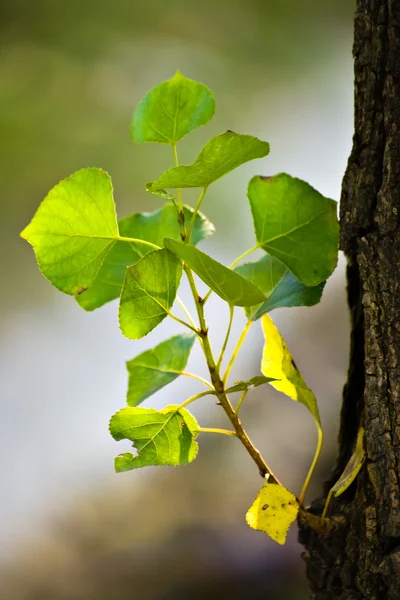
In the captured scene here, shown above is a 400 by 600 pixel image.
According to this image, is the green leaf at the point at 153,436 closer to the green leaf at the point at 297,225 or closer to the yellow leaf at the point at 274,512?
the yellow leaf at the point at 274,512

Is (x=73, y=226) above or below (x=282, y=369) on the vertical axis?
above

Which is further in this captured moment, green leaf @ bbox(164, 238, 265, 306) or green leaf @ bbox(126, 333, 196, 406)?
green leaf @ bbox(126, 333, 196, 406)

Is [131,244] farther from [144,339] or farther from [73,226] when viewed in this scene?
[144,339]

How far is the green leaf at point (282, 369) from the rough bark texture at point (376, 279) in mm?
67

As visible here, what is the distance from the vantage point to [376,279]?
60cm

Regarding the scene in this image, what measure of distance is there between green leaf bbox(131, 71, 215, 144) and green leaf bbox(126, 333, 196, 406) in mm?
246

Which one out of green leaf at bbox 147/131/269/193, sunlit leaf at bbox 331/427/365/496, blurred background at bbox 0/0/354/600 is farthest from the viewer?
blurred background at bbox 0/0/354/600

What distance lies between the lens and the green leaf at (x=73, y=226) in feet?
1.83

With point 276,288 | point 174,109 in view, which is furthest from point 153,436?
point 174,109

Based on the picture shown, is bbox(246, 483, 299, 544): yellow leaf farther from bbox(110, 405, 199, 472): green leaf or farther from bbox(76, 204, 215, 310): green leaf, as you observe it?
bbox(76, 204, 215, 310): green leaf

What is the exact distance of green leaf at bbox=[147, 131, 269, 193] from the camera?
0.49m

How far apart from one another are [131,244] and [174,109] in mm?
167

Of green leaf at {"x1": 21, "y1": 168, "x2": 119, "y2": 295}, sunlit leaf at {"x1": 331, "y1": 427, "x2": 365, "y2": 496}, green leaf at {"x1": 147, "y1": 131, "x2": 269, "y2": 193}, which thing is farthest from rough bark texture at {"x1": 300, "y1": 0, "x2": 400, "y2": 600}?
green leaf at {"x1": 21, "y1": 168, "x2": 119, "y2": 295}

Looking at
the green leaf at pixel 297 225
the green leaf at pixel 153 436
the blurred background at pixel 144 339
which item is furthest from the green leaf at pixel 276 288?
the blurred background at pixel 144 339
